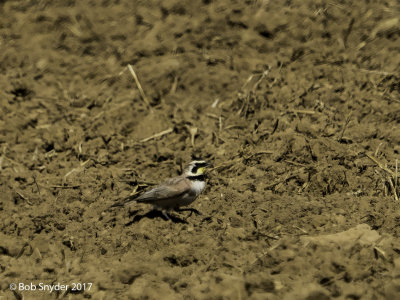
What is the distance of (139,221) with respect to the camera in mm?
6539

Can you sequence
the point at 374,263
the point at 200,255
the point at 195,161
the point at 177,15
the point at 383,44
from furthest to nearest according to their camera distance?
the point at 177,15, the point at 383,44, the point at 195,161, the point at 200,255, the point at 374,263

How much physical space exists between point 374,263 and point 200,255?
5.71 feet

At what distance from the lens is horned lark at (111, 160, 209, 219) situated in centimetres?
663

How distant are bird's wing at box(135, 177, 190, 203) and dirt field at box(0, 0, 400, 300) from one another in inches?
9.8

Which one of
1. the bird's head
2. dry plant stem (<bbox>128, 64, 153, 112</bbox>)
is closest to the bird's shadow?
the bird's head

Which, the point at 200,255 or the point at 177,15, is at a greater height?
the point at 177,15

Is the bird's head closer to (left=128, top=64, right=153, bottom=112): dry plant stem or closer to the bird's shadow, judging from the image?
the bird's shadow

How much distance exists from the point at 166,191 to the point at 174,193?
101 mm

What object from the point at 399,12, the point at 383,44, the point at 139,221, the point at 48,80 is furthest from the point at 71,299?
the point at 399,12

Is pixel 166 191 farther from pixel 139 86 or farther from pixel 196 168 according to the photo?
pixel 139 86

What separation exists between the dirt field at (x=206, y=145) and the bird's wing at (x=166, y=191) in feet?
0.81

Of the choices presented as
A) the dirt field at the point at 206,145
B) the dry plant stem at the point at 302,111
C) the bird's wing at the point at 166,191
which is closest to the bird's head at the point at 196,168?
the bird's wing at the point at 166,191

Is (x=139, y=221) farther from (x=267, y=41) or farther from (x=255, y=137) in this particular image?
(x=267, y=41)

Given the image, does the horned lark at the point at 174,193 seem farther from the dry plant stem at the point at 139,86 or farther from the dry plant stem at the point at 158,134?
the dry plant stem at the point at 139,86
